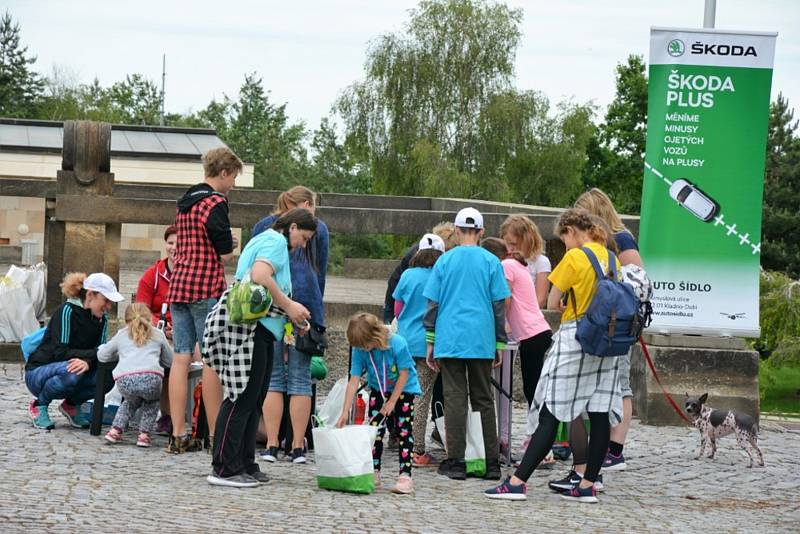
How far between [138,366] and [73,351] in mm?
748

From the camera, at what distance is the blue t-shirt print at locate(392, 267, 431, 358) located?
9430 millimetres

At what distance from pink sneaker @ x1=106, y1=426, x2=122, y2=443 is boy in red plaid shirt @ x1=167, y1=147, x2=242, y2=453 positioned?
55 cm

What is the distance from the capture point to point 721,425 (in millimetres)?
10266

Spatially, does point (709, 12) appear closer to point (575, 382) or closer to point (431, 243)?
point (431, 243)

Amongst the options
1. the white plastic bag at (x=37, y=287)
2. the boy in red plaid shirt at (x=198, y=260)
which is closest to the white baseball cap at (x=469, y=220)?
the boy in red plaid shirt at (x=198, y=260)

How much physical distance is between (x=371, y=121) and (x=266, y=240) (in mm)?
51789

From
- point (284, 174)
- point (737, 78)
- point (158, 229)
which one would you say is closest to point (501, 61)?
point (284, 174)

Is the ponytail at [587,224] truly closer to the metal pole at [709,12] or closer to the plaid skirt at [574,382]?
the plaid skirt at [574,382]

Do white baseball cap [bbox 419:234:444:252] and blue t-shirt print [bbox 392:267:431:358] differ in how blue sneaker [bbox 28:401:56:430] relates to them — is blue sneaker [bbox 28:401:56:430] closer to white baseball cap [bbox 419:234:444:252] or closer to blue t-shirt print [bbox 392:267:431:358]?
blue t-shirt print [bbox 392:267:431:358]

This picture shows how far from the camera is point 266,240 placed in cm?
823

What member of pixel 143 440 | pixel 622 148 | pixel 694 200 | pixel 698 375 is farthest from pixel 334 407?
pixel 622 148

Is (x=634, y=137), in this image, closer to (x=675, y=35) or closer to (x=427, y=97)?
(x=427, y=97)

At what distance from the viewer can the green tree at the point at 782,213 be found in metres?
71.3

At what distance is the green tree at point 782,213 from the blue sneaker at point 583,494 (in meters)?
62.8
